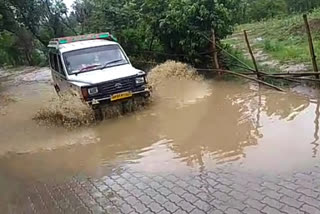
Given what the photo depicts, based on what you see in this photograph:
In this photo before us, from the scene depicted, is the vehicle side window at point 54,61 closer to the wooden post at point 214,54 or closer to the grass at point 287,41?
the wooden post at point 214,54

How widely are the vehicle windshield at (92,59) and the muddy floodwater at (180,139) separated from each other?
4.81 ft

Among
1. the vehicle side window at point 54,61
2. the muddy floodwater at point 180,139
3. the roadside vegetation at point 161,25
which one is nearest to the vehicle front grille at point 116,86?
the muddy floodwater at point 180,139

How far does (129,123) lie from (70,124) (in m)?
1.39

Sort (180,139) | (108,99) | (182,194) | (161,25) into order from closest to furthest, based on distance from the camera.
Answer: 1. (182,194)
2. (180,139)
3. (108,99)
4. (161,25)

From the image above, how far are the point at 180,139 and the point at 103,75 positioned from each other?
288 cm

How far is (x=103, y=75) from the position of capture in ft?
30.5

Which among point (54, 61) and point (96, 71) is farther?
point (54, 61)

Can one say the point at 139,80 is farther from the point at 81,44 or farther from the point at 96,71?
the point at 81,44

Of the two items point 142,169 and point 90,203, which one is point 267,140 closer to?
point 142,169

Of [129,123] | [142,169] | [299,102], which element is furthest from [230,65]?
[142,169]

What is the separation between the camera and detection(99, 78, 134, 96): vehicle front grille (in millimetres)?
8844

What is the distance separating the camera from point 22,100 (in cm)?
1409

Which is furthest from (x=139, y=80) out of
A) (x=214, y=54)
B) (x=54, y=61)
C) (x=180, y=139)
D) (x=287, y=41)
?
(x=287, y=41)

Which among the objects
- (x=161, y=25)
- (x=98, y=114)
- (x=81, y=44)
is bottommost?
(x=98, y=114)
